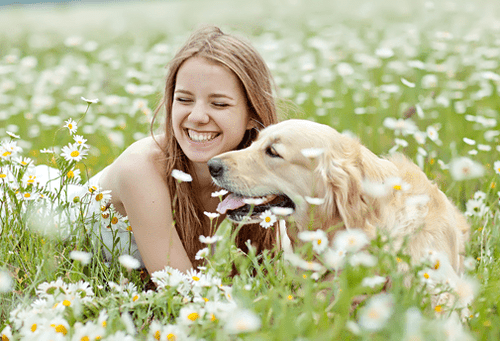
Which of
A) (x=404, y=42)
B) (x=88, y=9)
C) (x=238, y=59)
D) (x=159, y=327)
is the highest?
(x=238, y=59)

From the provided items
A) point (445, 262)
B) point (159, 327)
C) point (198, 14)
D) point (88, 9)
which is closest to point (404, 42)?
point (445, 262)

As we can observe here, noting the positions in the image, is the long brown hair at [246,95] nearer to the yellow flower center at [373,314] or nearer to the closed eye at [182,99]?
the closed eye at [182,99]

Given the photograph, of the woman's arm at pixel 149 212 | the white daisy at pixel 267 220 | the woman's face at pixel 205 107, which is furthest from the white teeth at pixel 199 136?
the white daisy at pixel 267 220

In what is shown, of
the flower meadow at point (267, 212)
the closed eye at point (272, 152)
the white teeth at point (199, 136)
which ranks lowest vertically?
the flower meadow at point (267, 212)

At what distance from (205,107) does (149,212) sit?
628mm

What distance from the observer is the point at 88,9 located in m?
17.4

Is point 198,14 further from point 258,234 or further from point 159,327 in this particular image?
point 159,327

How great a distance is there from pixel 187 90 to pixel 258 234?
3.07 feet

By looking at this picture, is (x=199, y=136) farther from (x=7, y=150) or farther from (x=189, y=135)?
(x=7, y=150)

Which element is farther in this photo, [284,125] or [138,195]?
[138,195]

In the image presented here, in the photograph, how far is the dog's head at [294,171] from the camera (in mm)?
2508

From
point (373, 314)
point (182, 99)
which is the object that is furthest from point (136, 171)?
point (373, 314)

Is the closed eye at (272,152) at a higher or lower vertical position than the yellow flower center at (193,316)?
higher

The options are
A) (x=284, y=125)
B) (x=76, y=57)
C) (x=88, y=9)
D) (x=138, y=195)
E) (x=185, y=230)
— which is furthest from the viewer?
(x=88, y=9)
